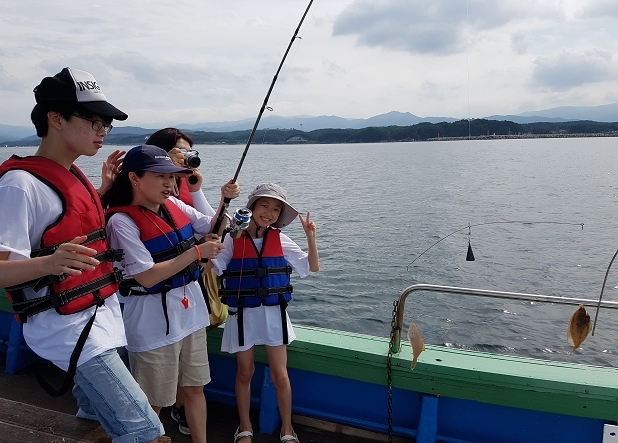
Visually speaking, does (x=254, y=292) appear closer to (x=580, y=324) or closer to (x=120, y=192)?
(x=120, y=192)

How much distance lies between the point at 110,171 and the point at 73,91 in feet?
2.59

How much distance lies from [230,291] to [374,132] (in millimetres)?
116621

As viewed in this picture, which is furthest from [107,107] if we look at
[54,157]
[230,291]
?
[230,291]

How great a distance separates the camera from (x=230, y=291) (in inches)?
116

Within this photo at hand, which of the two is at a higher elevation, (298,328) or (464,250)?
(298,328)

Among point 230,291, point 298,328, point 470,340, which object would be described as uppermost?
point 230,291

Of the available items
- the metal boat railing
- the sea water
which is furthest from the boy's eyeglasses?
the sea water

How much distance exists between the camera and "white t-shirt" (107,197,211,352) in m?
2.34

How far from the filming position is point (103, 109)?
1.99 m

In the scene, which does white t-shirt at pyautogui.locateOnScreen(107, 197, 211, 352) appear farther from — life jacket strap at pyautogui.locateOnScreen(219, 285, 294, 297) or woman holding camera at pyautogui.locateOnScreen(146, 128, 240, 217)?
woman holding camera at pyautogui.locateOnScreen(146, 128, 240, 217)

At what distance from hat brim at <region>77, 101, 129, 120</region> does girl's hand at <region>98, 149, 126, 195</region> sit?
65 cm

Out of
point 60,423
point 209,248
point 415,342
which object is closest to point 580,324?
point 415,342

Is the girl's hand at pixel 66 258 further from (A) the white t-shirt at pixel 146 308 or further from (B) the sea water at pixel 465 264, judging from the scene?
(B) the sea water at pixel 465 264

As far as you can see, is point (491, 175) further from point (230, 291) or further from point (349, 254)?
point (230, 291)
